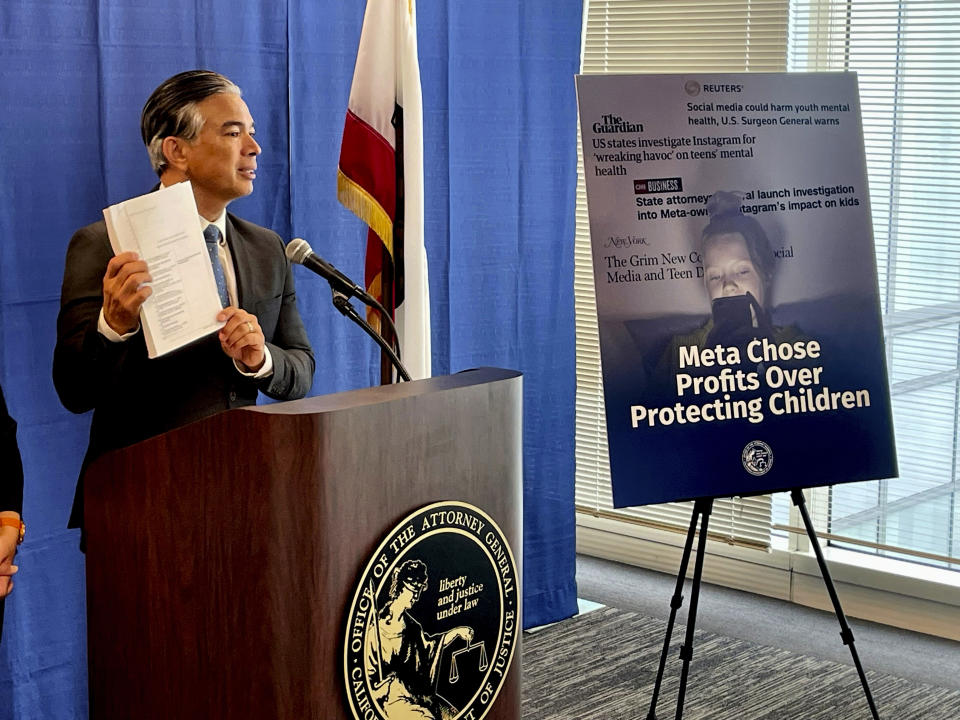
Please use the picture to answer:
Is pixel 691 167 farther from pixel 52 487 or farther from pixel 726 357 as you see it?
pixel 52 487

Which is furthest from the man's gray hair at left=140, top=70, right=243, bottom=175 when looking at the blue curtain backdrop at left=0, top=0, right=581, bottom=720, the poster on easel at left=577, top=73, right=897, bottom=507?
the poster on easel at left=577, top=73, right=897, bottom=507

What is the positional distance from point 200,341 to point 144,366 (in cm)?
12

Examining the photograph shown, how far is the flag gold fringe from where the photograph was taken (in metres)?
2.76

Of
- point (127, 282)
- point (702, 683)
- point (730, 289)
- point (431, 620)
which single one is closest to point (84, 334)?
point (127, 282)

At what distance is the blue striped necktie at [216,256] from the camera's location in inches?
91.7

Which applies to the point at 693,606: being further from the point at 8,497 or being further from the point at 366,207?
the point at 8,497

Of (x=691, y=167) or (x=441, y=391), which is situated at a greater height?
(x=691, y=167)

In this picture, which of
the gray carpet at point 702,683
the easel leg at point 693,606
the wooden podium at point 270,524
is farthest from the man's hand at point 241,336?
the gray carpet at point 702,683

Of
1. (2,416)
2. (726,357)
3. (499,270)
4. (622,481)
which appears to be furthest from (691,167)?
(2,416)

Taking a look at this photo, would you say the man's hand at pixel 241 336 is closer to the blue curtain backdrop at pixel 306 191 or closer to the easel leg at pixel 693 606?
the blue curtain backdrop at pixel 306 191

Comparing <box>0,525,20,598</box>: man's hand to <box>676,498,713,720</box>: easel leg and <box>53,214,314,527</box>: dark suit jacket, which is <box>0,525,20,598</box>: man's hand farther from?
<box>676,498,713,720</box>: easel leg

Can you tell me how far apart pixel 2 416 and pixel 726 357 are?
5.15 ft

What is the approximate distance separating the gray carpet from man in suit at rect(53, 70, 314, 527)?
54.9 inches

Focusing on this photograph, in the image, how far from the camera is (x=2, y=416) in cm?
180
